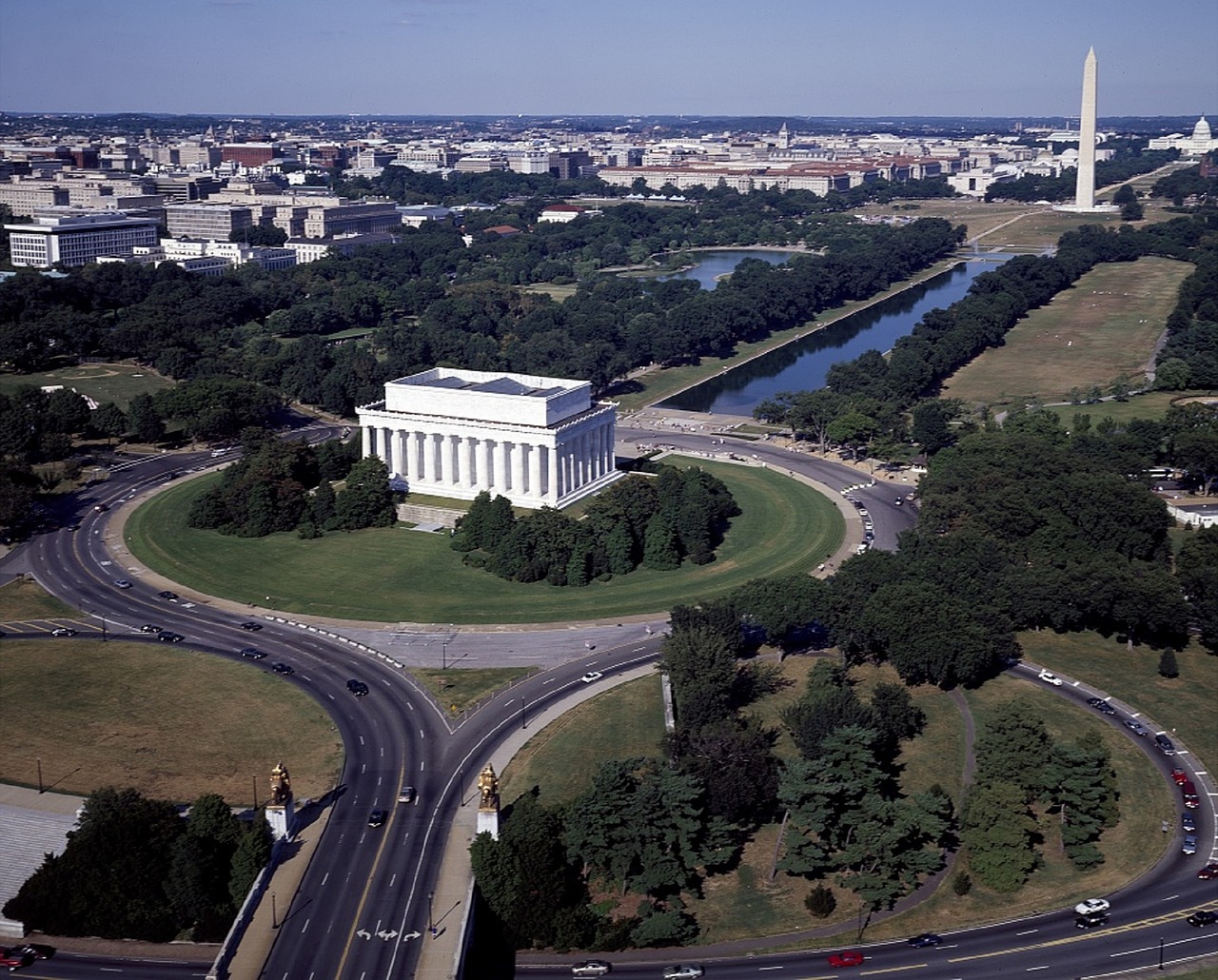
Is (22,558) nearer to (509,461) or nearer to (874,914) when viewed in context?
(509,461)

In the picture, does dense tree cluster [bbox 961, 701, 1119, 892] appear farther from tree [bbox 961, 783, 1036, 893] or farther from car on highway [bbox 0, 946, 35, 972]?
car on highway [bbox 0, 946, 35, 972]

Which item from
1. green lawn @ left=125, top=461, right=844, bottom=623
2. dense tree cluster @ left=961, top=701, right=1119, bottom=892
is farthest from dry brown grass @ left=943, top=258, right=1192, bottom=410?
dense tree cluster @ left=961, top=701, right=1119, bottom=892

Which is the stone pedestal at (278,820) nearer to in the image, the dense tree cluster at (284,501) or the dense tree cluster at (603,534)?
the dense tree cluster at (603,534)

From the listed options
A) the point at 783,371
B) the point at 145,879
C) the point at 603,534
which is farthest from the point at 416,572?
the point at 783,371

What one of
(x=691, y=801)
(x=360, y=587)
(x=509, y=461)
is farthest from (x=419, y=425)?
(x=691, y=801)

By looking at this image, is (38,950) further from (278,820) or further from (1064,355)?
(1064,355)

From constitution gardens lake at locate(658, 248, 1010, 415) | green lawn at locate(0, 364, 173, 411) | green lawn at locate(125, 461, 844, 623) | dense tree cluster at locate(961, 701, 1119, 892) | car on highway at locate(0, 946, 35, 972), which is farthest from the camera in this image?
constitution gardens lake at locate(658, 248, 1010, 415)

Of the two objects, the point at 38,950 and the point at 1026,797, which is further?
the point at 1026,797

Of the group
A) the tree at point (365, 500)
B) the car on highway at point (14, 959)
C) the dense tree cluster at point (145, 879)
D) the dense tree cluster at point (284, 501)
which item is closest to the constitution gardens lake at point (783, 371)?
the tree at point (365, 500)
